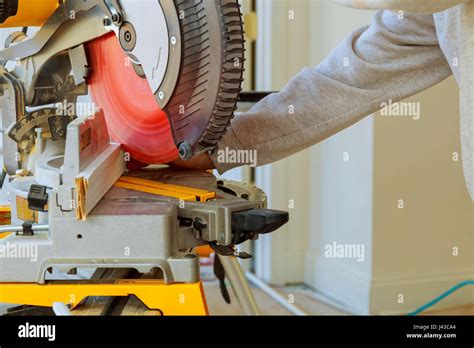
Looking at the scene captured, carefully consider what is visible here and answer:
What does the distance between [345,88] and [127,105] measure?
33 cm

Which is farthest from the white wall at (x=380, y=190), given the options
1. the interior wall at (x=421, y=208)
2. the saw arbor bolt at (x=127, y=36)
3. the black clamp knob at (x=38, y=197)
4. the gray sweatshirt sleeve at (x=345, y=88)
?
the black clamp knob at (x=38, y=197)

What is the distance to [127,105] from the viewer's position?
0.92 m

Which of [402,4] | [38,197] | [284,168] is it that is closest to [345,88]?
[402,4]

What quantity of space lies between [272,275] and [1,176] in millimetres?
1460

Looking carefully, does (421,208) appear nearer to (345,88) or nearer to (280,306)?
(280,306)

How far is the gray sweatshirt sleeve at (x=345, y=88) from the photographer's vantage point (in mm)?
1050

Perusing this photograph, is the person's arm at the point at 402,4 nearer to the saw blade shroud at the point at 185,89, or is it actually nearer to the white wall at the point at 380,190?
the saw blade shroud at the point at 185,89

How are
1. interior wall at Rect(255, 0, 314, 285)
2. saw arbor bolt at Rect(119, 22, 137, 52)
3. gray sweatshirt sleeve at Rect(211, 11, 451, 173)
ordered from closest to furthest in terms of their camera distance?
saw arbor bolt at Rect(119, 22, 137, 52)
gray sweatshirt sleeve at Rect(211, 11, 451, 173)
interior wall at Rect(255, 0, 314, 285)

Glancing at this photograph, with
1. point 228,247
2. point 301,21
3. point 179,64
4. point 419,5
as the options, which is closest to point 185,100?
point 179,64

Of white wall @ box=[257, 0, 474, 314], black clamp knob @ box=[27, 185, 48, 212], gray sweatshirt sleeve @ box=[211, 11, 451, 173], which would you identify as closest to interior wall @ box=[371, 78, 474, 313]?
white wall @ box=[257, 0, 474, 314]

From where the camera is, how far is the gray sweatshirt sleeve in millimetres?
1050
